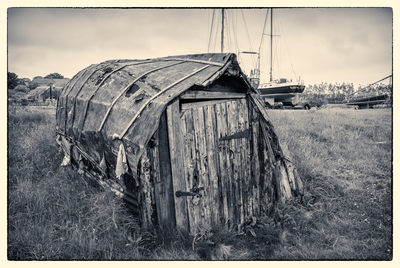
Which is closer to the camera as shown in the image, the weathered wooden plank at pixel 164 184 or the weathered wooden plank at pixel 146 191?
the weathered wooden plank at pixel 146 191

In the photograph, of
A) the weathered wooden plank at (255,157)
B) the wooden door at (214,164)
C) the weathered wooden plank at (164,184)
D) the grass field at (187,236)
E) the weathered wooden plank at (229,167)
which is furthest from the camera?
the weathered wooden plank at (255,157)

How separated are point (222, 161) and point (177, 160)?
76 cm

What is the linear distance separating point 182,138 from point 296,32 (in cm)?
252

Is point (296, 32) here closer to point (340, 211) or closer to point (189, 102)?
point (189, 102)

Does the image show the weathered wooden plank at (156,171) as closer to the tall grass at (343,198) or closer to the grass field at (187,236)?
the grass field at (187,236)

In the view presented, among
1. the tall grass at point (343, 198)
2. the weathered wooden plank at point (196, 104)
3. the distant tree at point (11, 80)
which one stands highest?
the distant tree at point (11, 80)

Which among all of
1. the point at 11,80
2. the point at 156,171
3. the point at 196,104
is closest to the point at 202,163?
the point at 156,171

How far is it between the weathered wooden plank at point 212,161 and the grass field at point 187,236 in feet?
0.96

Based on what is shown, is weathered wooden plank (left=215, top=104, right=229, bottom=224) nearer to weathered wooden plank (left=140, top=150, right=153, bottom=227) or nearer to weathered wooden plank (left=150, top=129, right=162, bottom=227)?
weathered wooden plank (left=150, top=129, right=162, bottom=227)

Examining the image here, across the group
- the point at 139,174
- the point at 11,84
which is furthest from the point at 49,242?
the point at 11,84

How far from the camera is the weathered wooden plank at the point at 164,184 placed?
9.75ft

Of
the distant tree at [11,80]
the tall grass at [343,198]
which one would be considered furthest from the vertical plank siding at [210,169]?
the distant tree at [11,80]

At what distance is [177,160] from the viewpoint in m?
3.07

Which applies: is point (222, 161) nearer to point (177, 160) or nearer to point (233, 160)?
point (233, 160)
